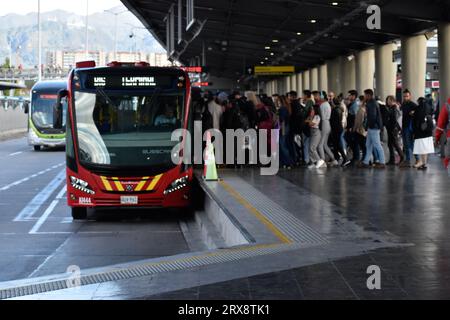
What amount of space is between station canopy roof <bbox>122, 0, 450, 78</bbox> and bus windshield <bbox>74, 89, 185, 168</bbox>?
10552 mm

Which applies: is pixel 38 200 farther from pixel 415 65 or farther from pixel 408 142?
pixel 415 65

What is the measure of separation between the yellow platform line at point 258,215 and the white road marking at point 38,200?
152 inches

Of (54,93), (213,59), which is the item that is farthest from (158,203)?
(213,59)

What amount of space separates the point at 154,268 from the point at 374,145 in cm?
1443

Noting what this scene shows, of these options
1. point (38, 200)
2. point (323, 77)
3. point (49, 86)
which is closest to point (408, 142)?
Answer: point (38, 200)

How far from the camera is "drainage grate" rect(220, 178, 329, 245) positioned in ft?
37.5

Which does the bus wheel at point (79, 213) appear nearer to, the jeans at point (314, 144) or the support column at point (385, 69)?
the jeans at point (314, 144)

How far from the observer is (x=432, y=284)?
8.46 metres

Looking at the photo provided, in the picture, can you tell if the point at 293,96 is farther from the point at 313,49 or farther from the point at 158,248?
the point at 313,49

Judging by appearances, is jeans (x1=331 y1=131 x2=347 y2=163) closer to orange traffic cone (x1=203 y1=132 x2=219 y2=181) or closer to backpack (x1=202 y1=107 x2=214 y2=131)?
backpack (x1=202 y1=107 x2=214 y2=131)

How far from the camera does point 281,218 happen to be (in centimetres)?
1338

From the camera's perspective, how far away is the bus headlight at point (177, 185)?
17281 mm

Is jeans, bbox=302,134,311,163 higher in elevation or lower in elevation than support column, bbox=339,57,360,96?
lower

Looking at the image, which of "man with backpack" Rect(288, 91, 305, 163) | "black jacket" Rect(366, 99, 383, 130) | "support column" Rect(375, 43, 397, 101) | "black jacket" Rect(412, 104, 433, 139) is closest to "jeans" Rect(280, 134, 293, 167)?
"man with backpack" Rect(288, 91, 305, 163)
